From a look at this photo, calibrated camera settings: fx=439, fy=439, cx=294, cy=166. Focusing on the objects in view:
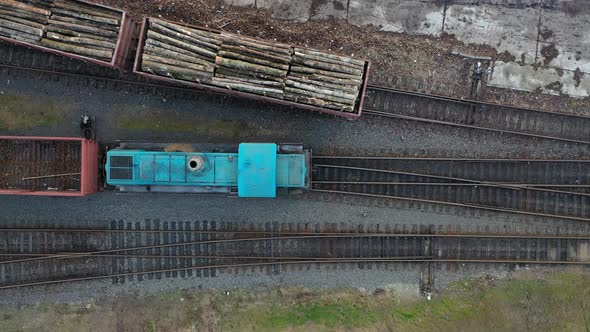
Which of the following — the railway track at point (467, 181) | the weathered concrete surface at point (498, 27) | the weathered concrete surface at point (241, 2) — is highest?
the weathered concrete surface at point (241, 2)

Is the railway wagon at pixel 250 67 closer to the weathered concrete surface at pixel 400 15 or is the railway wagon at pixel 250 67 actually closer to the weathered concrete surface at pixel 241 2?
the weathered concrete surface at pixel 241 2

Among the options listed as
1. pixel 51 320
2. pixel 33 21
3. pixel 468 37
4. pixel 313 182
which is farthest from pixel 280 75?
pixel 51 320

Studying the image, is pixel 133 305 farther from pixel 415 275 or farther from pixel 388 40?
pixel 388 40

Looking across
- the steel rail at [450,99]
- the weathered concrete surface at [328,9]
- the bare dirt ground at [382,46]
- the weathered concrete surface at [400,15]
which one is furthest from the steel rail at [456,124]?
the weathered concrete surface at [328,9]

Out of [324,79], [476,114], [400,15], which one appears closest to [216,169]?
[324,79]

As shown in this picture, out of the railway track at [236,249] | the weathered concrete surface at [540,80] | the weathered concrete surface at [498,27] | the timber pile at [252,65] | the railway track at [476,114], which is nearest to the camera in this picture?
the timber pile at [252,65]

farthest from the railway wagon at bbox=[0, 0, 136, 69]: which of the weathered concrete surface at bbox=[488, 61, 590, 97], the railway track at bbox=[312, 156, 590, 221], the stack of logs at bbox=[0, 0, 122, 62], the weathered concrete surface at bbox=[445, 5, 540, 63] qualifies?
the weathered concrete surface at bbox=[488, 61, 590, 97]

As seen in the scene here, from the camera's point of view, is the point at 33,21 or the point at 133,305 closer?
the point at 33,21
